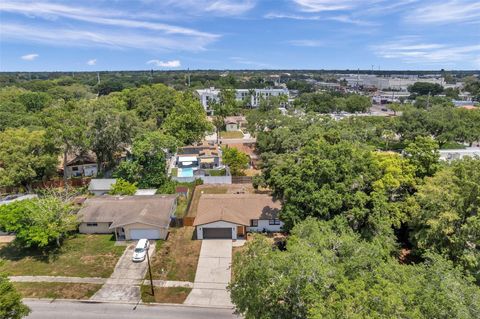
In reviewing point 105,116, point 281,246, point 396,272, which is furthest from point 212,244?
point 105,116

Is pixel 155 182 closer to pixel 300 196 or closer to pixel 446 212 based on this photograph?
pixel 300 196

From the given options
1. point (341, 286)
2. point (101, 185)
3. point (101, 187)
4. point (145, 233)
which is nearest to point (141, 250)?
point (145, 233)

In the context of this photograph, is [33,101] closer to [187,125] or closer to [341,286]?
[187,125]

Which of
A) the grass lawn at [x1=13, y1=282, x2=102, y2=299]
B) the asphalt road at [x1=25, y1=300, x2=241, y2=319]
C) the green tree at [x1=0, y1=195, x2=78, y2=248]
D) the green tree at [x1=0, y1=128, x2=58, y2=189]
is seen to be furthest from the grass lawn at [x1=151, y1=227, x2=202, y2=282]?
the green tree at [x1=0, y1=128, x2=58, y2=189]

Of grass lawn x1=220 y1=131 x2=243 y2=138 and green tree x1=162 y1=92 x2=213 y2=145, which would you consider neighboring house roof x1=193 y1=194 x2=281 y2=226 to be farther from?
grass lawn x1=220 y1=131 x2=243 y2=138

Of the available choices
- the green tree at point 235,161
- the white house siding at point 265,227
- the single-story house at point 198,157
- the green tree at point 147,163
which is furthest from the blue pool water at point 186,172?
the white house siding at point 265,227

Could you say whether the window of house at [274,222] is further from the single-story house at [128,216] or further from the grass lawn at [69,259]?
the grass lawn at [69,259]
